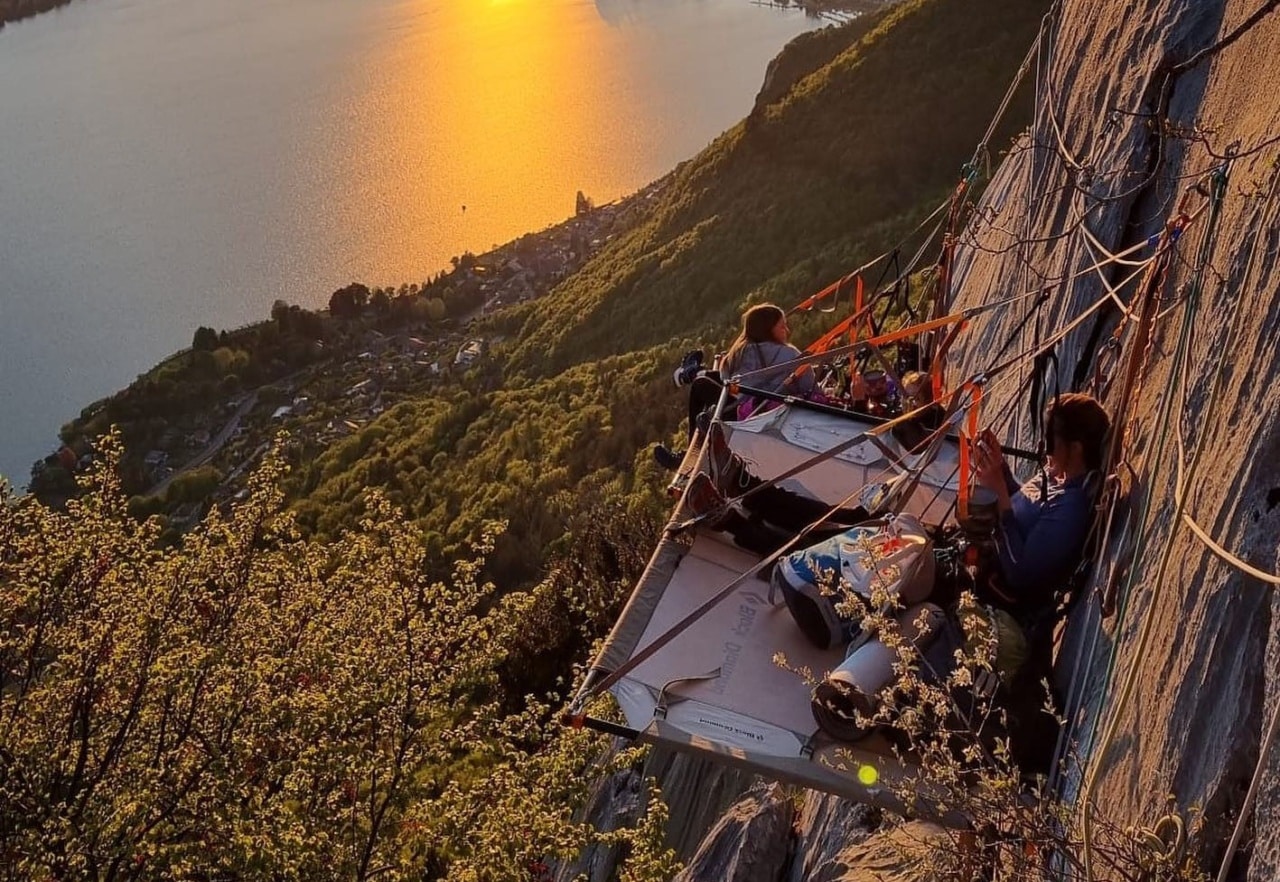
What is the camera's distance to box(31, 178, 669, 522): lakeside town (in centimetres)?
2789

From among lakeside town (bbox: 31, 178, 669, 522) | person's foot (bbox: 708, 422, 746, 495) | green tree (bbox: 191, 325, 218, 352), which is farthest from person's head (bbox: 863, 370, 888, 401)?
green tree (bbox: 191, 325, 218, 352)

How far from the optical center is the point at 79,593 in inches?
238

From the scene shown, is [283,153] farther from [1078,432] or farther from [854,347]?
[1078,432]

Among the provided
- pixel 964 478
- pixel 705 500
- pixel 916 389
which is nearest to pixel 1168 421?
pixel 964 478

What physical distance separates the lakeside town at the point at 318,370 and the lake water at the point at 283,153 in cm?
86

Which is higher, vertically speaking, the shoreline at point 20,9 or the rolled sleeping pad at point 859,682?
the shoreline at point 20,9

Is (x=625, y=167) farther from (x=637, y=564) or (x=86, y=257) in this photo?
(x=637, y=564)

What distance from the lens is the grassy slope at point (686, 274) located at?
651 inches

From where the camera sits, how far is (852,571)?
3.46m

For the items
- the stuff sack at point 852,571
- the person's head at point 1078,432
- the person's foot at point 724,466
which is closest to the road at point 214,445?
the person's foot at point 724,466

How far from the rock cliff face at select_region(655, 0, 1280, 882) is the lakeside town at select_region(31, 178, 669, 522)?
2290cm

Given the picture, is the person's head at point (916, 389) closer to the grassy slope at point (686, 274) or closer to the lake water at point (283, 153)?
the grassy slope at point (686, 274)

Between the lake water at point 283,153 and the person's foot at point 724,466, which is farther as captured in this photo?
the lake water at point 283,153

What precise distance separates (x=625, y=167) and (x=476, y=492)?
30624 mm
